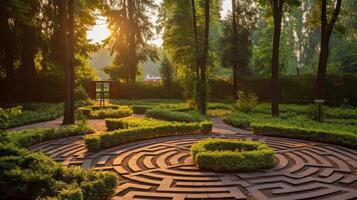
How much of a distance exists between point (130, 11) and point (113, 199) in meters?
28.5

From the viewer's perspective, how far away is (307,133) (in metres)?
12.3

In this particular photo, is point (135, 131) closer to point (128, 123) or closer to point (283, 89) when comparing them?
point (128, 123)

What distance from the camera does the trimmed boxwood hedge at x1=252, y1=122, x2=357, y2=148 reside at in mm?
11191

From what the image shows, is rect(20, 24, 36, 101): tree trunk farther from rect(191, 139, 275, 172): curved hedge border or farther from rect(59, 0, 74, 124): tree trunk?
rect(191, 139, 275, 172): curved hedge border

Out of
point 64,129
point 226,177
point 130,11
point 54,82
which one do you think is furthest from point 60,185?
point 130,11

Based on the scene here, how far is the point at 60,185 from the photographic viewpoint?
5.66 meters

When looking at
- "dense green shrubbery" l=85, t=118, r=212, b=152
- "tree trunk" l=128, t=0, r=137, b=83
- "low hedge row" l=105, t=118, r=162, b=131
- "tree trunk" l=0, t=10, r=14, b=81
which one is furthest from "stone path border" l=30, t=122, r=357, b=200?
"tree trunk" l=128, t=0, r=137, b=83

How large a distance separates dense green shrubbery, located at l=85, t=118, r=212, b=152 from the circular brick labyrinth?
0.40 meters

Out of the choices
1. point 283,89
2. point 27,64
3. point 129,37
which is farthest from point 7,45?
point 283,89

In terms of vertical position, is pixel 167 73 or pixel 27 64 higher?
pixel 27 64

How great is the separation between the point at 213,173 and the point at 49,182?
4003mm

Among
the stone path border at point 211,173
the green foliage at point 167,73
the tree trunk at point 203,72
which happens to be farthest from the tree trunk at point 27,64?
the stone path border at point 211,173

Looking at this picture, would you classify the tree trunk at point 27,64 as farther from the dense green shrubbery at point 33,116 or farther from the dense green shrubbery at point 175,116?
the dense green shrubbery at point 175,116

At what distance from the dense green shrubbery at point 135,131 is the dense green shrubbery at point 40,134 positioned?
1477mm
